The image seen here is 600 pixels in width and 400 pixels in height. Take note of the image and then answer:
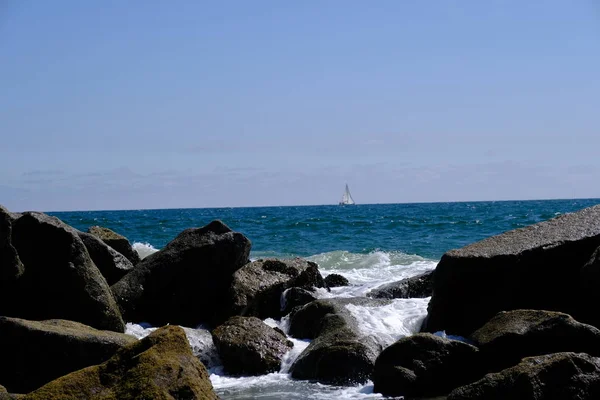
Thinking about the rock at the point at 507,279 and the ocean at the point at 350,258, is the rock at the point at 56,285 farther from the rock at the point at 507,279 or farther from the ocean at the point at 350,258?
the rock at the point at 507,279

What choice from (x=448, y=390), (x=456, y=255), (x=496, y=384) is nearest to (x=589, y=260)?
(x=456, y=255)

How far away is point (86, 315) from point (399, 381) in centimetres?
453

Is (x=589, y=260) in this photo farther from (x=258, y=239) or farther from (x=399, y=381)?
(x=258, y=239)

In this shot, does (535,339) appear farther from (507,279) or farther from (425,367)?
(507,279)

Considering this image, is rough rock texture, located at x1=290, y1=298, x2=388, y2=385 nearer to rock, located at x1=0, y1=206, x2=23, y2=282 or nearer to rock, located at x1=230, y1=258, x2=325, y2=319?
rock, located at x1=230, y1=258, x2=325, y2=319

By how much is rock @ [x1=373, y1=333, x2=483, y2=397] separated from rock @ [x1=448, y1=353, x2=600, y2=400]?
3.66 feet

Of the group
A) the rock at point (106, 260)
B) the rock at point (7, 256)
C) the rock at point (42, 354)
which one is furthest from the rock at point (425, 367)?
the rock at point (106, 260)

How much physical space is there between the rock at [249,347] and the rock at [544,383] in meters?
3.27

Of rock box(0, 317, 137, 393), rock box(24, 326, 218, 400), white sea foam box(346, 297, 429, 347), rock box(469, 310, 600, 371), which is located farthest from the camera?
white sea foam box(346, 297, 429, 347)

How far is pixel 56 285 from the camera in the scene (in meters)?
10.8

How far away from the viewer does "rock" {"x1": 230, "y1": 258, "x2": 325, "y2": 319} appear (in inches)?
500

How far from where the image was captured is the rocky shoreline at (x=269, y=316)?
717cm

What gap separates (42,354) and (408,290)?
24.9 feet

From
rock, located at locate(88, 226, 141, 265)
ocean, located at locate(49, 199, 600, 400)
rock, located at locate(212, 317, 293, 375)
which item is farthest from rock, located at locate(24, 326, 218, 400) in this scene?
rock, located at locate(88, 226, 141, 265)
